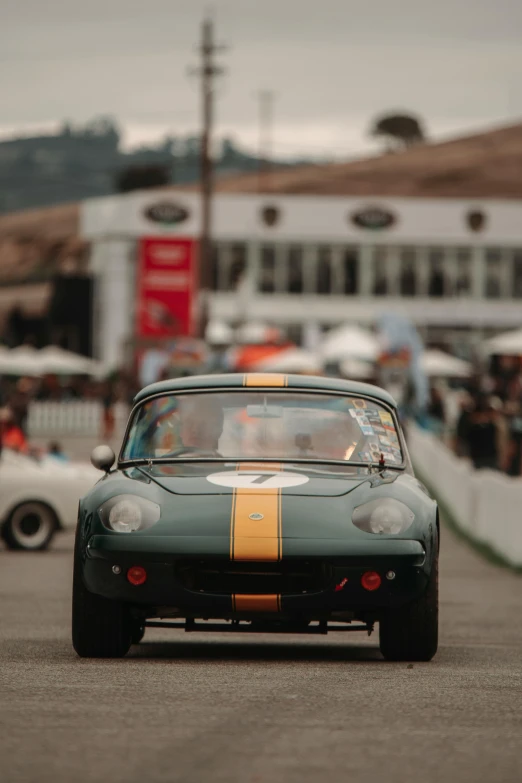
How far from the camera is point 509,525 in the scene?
1858cm

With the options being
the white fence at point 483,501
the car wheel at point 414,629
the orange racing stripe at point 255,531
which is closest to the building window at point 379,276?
the white fence at point 483,501

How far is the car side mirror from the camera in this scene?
934 cm

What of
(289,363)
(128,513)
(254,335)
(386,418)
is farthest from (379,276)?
(128,513)

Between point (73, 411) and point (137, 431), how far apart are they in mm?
48263

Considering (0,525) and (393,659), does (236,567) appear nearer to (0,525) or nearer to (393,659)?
(393,659)

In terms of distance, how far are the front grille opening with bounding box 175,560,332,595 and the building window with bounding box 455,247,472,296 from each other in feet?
257

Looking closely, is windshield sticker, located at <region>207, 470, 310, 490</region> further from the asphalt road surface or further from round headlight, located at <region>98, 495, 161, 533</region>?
the asphalt road surface

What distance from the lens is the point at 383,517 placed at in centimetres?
848

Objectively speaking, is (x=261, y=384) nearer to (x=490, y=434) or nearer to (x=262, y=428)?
(x=262, y=428)

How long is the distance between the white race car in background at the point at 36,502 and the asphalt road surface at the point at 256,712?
7.86 m

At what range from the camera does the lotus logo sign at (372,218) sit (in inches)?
3386

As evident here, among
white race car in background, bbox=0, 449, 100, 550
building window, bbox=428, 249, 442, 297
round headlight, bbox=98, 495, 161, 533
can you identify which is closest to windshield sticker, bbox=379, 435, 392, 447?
round headlight, bbox=98, 495, 161, 533

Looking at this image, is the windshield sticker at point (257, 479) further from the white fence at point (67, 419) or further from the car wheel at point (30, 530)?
the white fence at point (67, 419)

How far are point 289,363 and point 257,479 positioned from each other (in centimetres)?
3502
